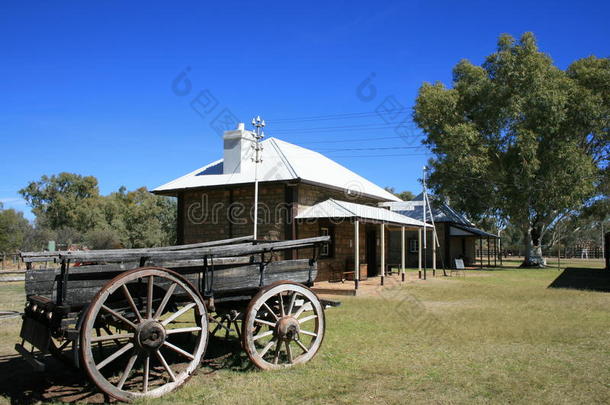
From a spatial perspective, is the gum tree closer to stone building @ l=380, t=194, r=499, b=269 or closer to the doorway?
stone building @ l=380, t=194, r=499, b=269

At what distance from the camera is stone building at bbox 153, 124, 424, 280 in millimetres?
16219

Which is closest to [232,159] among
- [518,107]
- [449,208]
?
[518,107]

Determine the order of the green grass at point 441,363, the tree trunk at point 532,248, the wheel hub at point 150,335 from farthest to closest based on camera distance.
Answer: the tree trunk at point 532,248, the green grass at point 441,363, the wheel hub at point 150,335

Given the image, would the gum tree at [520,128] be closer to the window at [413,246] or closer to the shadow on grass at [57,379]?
the window at [413,246]

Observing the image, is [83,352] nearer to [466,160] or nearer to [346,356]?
[346,356]

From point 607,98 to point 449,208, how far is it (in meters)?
11.7

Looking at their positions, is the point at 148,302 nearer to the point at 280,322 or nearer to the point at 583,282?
the point at 280,322

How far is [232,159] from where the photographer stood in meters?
18.4

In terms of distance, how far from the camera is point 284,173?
16422 millimetres

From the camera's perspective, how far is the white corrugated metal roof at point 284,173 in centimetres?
1675

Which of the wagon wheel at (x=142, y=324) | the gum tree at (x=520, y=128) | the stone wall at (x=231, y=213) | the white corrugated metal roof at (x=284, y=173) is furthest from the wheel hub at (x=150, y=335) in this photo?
the gum tree at (x=520, y=128)

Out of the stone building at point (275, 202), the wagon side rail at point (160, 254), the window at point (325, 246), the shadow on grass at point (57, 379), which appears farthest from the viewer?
the window at point (325, 246)

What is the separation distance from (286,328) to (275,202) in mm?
11200

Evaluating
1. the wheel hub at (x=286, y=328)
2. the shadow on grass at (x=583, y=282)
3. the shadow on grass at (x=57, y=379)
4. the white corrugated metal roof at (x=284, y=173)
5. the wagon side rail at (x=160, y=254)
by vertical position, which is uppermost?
the white corrugated metal roof at (x=284, y=173)
